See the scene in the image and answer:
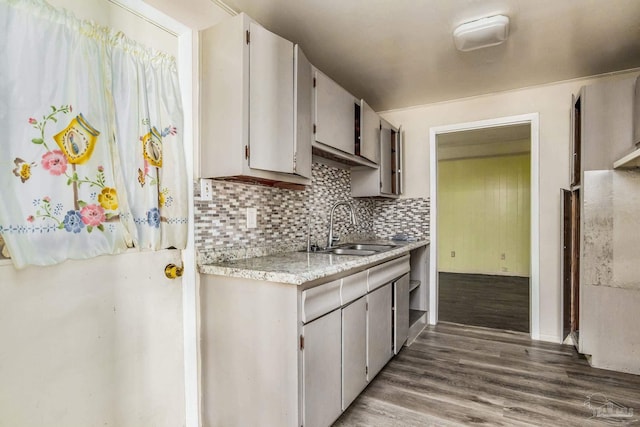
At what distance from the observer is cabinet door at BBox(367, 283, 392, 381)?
2.07 metres

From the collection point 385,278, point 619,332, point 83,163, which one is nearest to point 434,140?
point 385,278

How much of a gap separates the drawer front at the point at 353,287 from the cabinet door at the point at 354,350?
1.4 inches

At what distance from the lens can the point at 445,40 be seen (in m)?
2.22

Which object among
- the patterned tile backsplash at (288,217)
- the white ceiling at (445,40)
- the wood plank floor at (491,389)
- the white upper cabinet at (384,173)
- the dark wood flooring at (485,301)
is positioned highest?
the white ceiling at (445,40)

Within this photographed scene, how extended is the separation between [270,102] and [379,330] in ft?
5.19

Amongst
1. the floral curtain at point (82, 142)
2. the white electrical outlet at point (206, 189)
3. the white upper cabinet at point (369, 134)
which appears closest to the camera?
the floral curtain at point (82, 142)

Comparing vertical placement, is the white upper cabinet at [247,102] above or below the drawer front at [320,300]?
above

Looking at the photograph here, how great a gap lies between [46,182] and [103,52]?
0.57m

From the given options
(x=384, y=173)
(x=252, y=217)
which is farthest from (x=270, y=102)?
(x=384, y=173)

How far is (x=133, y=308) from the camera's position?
4.75ft

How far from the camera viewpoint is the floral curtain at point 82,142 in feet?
3.52

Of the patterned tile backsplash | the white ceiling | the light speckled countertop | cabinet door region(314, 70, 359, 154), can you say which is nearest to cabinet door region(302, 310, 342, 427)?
Answer: the light speckled countertop

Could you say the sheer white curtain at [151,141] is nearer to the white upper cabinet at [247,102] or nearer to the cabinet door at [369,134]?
the white upper cabinet at [247,102]

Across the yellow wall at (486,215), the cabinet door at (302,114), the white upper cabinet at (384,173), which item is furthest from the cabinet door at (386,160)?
the yellow wall at (486,215)
